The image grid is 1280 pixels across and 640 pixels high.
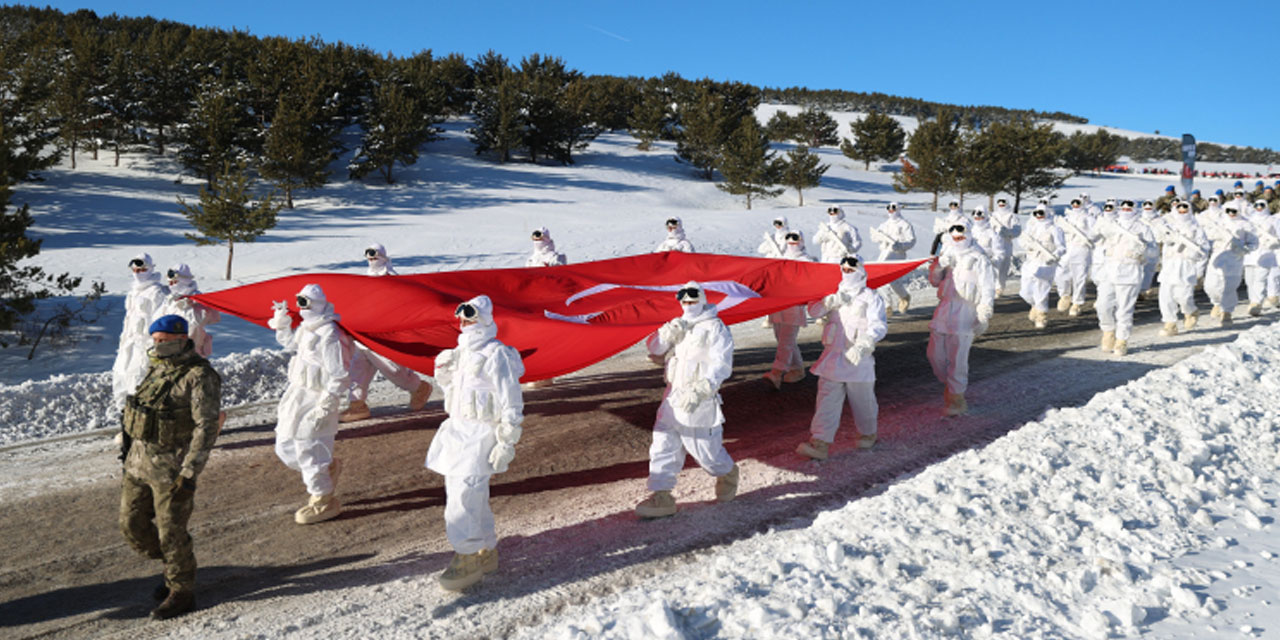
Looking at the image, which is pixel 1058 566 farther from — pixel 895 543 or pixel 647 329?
pixel 647 329

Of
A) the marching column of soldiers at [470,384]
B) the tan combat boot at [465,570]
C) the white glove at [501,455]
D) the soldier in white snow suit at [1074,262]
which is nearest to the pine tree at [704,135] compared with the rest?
the soldier in white snow suit at [1074,262]

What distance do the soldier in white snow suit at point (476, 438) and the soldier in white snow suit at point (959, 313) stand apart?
6595 millimetres

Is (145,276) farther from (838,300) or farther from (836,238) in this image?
(836,238)

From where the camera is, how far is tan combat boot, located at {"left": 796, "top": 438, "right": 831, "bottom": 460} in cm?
881

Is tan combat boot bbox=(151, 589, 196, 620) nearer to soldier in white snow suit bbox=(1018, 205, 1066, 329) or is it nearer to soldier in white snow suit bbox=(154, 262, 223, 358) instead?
soldier in white snow suit bbox=(154, 262, 223, 358)

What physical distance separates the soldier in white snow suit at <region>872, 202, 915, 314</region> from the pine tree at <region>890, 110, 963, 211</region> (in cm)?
2653

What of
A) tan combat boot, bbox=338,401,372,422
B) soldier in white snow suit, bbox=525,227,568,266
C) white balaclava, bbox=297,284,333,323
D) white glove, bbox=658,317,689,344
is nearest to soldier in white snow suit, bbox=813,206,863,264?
soldier in white snow suit, bbox=525,227,568,266

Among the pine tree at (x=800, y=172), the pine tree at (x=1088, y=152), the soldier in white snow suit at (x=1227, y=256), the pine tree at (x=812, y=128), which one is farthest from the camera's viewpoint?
the pine tree at (x=812, y=128)

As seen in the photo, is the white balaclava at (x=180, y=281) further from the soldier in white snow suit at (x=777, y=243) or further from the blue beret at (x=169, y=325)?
the soldier in white snow suit at (x=777, y=243)

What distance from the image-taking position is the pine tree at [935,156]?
4197 centimetres

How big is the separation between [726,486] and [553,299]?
3.69 meters

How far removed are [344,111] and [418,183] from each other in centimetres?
622

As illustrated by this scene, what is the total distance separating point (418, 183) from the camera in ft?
128

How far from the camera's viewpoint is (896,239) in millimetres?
17406
